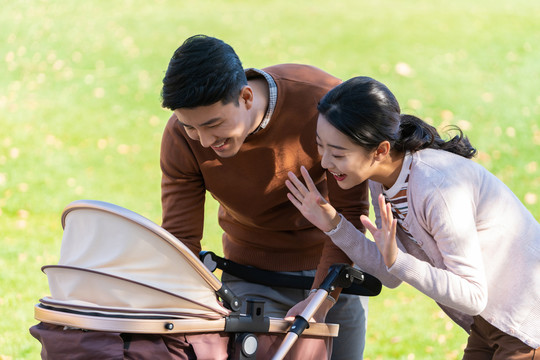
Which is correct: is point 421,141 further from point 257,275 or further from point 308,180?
point 257,275

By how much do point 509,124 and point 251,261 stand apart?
24.7 ft

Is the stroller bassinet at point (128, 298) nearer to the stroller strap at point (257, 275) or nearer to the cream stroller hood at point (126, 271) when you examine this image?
the cream stroller hood at point (126, 271)

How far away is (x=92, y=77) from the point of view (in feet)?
36.5

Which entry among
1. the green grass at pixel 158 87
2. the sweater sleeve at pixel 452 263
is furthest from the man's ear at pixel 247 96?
the green grass at pixel 158 87

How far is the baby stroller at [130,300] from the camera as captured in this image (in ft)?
7.30

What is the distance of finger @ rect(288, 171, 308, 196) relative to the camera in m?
2.81

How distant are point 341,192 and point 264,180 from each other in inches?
12.5

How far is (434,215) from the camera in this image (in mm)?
2537

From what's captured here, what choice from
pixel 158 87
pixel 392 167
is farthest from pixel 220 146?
pixel 158 87

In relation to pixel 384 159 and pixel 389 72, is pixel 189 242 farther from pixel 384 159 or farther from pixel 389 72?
pixel 389 72

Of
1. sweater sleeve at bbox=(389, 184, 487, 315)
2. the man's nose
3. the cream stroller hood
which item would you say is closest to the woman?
sweater sleeve at bbox=(389, 184, 487, 315)

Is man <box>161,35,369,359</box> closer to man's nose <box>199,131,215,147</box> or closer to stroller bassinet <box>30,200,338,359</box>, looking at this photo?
man's nose <box>199,131,215,147</box>

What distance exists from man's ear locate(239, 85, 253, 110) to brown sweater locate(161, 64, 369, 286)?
0.17 metres

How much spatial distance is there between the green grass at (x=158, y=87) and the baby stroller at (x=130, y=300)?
2.32m
